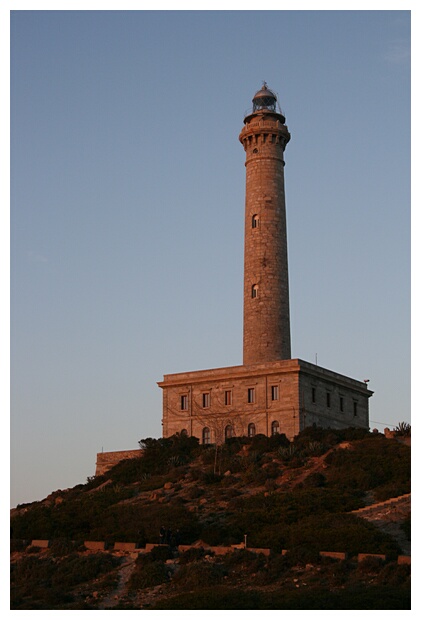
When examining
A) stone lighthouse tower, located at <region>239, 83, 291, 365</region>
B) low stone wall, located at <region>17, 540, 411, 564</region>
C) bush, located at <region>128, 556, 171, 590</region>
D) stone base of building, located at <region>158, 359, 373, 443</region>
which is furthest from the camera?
stone lighthouse tower, located at <region>239, 83, 291, 365</region>

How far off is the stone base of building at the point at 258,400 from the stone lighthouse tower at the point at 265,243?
2184 mm

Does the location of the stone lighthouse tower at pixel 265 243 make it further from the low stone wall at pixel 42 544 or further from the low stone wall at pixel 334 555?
the low stone wall at pixel 334 555

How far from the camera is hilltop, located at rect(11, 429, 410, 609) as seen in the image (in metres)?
27.4

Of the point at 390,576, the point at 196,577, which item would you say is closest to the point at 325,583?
the point at 390,576

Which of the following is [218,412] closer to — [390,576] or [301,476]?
[301,476]

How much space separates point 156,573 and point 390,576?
25.0 ft

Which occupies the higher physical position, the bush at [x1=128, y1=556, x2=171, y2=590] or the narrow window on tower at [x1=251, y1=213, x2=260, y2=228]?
the narrow window on tower at [x1=251, y1=213, x2=260, y2=228]

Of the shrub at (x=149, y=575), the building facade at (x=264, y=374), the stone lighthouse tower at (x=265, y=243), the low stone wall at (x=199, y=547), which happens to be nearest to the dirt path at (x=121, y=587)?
the shrub at (x=149, y=575)

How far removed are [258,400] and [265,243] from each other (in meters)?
9.72

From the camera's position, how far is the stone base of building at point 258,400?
165 ft

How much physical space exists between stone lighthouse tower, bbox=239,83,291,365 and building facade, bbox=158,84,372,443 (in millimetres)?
59

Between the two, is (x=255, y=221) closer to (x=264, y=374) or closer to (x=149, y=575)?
(x=264, y=374)

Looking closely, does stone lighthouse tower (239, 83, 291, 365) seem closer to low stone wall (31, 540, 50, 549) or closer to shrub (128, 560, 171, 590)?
low stone wall (31, 540, 50, 549)

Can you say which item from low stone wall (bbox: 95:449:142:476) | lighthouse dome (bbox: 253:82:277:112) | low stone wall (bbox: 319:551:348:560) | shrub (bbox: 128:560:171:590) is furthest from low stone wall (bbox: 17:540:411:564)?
lighthouse dome (bbox: 253:82:277:112)
